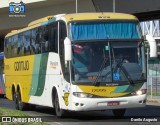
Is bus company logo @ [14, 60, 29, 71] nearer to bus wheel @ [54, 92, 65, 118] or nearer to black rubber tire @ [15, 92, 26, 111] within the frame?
black rubber tire @ [15, 92, 26, 111]

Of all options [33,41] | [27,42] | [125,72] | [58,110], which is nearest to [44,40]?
[33,41]

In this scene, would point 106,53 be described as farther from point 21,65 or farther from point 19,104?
point 19,104

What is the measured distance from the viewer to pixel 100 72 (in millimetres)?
15797

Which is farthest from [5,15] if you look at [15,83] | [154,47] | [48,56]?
[154,47]

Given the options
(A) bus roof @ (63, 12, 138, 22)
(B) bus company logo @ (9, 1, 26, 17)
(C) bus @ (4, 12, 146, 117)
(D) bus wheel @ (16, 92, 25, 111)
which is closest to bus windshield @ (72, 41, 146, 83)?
(C) bus @ (4, 12, 146, 117)

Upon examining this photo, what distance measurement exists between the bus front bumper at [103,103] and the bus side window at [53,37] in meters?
2.42

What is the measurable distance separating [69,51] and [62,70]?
1.32 m

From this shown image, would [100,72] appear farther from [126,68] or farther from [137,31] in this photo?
[137,31]

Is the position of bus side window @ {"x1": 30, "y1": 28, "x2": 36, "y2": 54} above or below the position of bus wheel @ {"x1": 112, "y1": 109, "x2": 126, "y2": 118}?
above

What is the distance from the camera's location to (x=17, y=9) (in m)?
38.6

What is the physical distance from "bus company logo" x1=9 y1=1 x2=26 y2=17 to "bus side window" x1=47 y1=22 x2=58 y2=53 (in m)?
19.8

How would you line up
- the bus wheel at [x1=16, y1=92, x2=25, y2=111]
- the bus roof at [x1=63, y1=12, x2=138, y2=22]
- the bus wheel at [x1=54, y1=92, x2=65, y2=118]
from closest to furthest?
1. the bus roof at [x1=63, y1=12, x2=138, y2=22]
2. the bus wheel at [x1=54, y1=92, x2=65, y2=118]
3. the bus wheel at [x1=16, y1=92, x2=25, y2=111]

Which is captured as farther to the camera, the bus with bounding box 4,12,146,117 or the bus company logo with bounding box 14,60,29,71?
the bus company logo with bounding box 14,60,29,71

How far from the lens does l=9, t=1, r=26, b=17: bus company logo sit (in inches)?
1499
